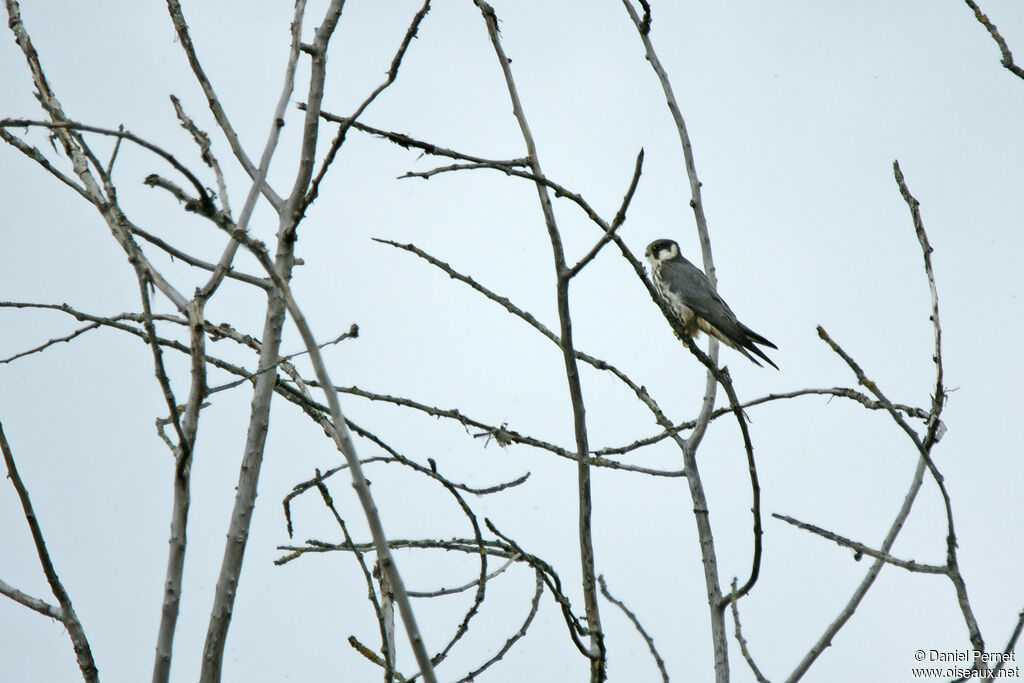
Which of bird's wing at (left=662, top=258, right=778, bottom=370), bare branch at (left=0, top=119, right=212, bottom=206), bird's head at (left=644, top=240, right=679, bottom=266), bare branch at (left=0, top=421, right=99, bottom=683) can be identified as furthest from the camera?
bird's head at (left=644, top=240, right=679, bottom=266)

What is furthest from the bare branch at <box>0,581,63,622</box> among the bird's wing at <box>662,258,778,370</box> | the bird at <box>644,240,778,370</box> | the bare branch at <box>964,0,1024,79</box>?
the bird's wing at <box>662,258,778,370</box>

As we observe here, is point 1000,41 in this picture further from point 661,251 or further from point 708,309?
point 661,251

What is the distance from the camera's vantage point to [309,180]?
199cm

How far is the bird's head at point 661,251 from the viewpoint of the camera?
22.0 feet

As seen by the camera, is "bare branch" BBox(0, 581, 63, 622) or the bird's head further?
the bird's head

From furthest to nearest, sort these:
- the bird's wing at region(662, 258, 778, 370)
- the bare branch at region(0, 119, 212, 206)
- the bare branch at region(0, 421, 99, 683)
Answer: the bird's wing at region(662, 258, 778, 370), the bare branch at region(0, 421, 99, 683), the bare branch at region(0, 119, 212, 206)

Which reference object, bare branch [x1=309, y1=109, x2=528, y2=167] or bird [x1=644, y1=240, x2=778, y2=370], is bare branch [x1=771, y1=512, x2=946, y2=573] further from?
bird [x1=644, y1=240, x2=778, y2=370]

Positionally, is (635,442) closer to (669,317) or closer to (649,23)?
(669,317)

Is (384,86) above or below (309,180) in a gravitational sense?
above

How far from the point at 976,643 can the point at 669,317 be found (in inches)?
49.4

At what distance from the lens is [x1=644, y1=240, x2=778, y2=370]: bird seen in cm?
527

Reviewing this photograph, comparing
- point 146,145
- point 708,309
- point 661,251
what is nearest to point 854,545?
point 146,145

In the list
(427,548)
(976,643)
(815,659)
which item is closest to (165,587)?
(427,548)

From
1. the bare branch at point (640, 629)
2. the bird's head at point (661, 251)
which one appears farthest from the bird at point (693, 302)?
the bare branch at point (640, 629)
